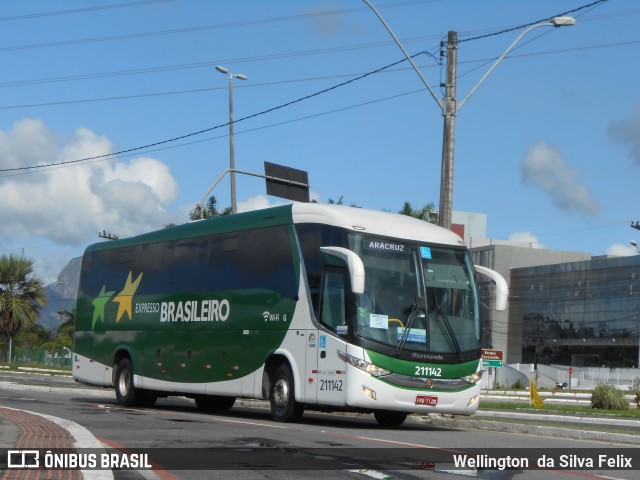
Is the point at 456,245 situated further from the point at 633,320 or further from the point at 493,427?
the point at 633,320

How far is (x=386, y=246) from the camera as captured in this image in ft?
60.8

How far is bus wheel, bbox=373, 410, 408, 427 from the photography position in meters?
19.9

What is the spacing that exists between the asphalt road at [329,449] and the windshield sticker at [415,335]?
1533 millimetres

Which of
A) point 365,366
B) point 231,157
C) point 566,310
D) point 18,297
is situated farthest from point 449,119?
point 566,310

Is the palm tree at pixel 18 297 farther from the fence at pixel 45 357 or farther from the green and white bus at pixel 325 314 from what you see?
the green and white bus at pixel 325 314

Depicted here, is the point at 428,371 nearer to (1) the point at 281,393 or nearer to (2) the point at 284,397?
(2) the point at 284,397

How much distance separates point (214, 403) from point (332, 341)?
7.33 meters

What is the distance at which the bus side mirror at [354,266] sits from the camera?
16984mm

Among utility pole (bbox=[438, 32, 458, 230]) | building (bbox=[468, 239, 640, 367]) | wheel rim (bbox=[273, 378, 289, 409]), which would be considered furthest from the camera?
building (bbox=[468, 239, 640, 367])

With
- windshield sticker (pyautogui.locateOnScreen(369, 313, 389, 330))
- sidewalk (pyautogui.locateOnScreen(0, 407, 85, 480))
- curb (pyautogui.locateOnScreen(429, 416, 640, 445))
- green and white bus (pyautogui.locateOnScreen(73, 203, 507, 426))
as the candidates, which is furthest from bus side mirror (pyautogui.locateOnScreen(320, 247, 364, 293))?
sidewalk (pyautogui.locateOnScreen(0, 407, 85, 480))

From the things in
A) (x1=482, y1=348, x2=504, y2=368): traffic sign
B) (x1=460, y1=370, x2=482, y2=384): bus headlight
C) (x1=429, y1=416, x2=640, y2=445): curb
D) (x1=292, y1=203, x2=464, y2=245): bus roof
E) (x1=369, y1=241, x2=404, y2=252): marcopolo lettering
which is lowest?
(x1=429, y1=416, x2=640, y2=445): curb

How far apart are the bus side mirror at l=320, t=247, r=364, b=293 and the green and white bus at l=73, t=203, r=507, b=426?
0.9 inches

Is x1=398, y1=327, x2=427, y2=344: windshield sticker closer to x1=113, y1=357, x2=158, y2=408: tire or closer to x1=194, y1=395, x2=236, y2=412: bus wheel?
x1=194, y1=395, x2=236, y2=412: bus wheel

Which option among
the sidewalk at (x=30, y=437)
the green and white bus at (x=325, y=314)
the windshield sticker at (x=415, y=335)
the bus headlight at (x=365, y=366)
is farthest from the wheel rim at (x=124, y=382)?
the windshield sticker at (x=415, y=335)
